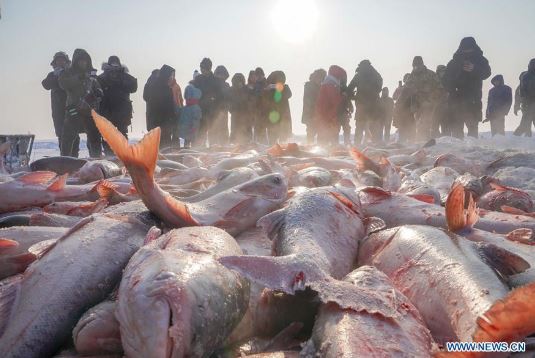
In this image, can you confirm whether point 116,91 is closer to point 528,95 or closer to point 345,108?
point 345,108

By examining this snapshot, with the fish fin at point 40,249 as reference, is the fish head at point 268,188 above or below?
above

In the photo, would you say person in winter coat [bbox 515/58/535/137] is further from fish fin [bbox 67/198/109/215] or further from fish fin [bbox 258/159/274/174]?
fish fin [bbox 67/198/109/215]

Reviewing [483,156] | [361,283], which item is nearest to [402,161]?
[483,156]


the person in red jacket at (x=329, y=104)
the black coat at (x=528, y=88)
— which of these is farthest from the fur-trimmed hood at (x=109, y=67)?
the black coat at (x=528, y=88)

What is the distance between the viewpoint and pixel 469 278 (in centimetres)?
217

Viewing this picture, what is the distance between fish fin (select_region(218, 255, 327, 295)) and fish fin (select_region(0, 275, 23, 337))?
3.54 feet

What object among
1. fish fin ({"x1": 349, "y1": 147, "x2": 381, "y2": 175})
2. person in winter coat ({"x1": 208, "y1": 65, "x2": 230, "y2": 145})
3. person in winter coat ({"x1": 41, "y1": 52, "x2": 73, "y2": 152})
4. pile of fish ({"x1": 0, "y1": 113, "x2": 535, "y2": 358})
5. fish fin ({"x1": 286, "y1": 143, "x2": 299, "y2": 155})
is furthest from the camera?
person in winter coat ({"x1": 208, "y1": 65, "x2": 230, "y2": 145})

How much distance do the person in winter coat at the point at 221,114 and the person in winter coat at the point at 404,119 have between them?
6.08 m

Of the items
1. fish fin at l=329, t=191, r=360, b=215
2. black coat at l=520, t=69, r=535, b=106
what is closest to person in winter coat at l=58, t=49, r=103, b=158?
fish fin at l=329, t=191, r=360, b=215

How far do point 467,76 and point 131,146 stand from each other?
13.5 meters

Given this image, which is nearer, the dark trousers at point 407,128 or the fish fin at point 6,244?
the fish fin at point 6,244

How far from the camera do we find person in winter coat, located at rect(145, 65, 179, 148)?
13227 mm

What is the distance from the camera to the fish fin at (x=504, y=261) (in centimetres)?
235

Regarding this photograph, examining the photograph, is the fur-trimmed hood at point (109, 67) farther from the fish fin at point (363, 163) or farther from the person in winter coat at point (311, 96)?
the fish fin at point (363, 163)
